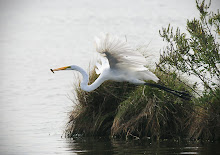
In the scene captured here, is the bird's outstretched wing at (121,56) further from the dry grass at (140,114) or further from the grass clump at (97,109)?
the grass clump at (97,109)

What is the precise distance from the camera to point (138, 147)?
22.2 ft

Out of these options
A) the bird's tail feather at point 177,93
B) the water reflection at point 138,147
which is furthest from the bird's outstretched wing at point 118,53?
the water reflection at point 138,147

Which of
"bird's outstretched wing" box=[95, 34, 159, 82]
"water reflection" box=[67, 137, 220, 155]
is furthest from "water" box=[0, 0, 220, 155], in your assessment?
"bird's outstretched wing" box=[95, 34, 159, 82]

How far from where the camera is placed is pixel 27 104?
1306cm

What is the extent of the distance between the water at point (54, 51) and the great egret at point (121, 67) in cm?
126

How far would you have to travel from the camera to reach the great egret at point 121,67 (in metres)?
6.72

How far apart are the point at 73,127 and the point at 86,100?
0.64 metres

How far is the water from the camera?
307 inches

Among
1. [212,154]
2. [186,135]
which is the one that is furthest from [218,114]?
[212,154]

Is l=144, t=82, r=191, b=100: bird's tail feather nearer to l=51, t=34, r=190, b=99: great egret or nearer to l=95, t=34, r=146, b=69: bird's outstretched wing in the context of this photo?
l=51, t=34, r=190, b=99: great egret

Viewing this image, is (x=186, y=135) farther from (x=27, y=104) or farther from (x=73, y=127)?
(x=27, y=104)

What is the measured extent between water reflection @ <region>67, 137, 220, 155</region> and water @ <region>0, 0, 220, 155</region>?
0.7 inches

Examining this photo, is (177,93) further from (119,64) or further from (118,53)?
(118,53)

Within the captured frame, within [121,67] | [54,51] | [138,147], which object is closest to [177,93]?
[121,67]
